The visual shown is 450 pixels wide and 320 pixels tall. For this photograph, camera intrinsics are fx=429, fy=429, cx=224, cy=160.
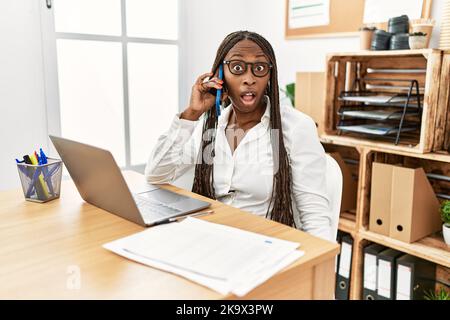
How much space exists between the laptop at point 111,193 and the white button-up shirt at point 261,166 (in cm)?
19

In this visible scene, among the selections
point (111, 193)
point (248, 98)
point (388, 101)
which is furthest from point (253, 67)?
point (388, 101)

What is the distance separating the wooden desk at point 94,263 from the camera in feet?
2.24

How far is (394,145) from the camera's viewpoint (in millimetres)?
1795

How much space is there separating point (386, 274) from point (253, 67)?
3.92ft

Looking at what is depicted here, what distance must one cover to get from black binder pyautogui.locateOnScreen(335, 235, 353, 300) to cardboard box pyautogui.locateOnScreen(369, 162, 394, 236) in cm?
17

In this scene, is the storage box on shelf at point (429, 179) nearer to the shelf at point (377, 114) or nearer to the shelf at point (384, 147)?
the shelf at point (384, 147)

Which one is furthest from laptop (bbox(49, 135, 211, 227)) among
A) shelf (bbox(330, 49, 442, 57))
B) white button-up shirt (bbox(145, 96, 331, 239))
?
shelf (bbox(330, 49, 442, 57))

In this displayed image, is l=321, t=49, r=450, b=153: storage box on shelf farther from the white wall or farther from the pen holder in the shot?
the white wall

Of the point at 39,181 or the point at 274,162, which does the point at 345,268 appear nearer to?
the point at 274,162

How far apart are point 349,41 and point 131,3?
1239 mm

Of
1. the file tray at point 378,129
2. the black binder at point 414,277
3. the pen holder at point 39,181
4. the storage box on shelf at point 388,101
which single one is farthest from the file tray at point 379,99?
the pen holder at point 39,181
